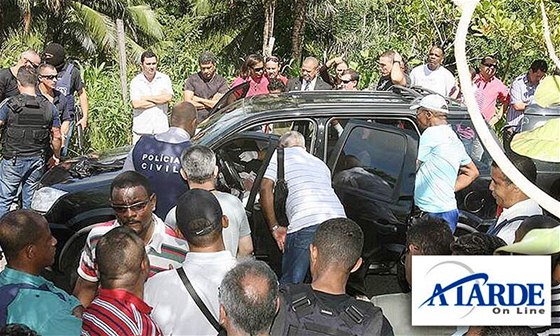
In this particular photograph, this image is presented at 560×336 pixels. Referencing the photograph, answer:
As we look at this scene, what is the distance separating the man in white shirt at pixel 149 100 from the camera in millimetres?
7918

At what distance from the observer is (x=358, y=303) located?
2.85 m

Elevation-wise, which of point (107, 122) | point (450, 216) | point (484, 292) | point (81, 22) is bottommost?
point (81, 22)

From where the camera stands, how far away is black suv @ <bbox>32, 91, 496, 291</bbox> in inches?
216

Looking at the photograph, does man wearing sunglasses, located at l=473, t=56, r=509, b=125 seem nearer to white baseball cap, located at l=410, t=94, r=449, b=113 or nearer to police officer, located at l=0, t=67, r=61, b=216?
white baseball cap, located at l=410, t=94, r=449, b=113

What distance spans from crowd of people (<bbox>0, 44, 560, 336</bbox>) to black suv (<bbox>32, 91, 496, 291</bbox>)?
1.01 feet

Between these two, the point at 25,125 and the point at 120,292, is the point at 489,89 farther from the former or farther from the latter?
the point at 120,292

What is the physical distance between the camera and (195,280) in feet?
10.3

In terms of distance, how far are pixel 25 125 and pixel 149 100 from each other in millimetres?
1589

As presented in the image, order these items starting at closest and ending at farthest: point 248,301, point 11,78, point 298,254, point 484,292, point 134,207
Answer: point 484,292 → point 248,301 → point 134,207 → point 298,254 → point 11,78

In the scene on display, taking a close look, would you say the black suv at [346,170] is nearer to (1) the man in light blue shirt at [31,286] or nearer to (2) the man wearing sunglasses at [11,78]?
(1) the man in light blue shirt at [31,286]

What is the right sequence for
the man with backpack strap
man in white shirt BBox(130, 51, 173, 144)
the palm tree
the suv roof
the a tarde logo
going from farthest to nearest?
the palm tree
man in white shirt BBox(130, 51, 173, 144)
the suv roof
the man with backpack strap
the a tarde logo

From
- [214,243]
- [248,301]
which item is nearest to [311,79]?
[214,243]

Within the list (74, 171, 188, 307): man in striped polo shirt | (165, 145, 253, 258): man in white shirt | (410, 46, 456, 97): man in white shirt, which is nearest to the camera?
(74, 171, 188, 307): man in striped polo shirt

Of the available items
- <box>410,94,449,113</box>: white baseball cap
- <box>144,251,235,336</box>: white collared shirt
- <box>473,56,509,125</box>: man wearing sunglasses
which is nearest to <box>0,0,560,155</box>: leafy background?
<box>473,56,509,125</box>: man wearing sunglasses
